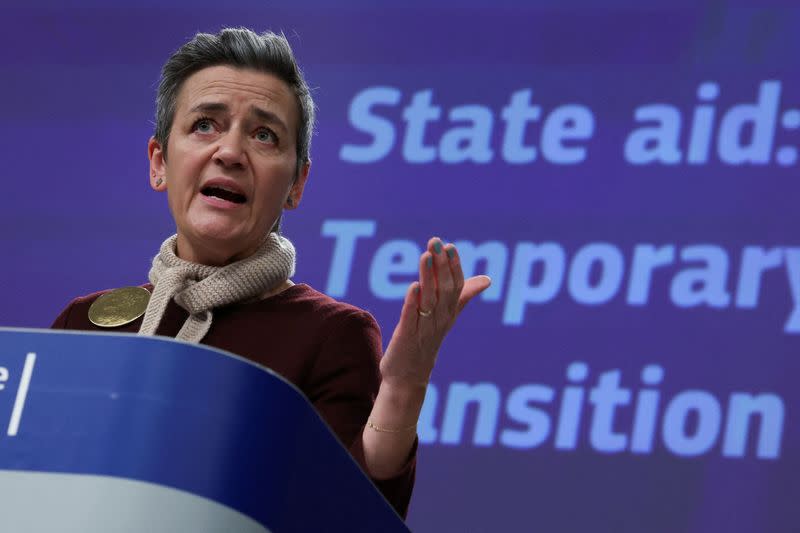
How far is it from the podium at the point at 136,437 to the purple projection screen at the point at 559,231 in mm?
2306

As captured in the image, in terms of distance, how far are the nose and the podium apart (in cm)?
61

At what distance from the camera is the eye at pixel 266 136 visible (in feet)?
5.17

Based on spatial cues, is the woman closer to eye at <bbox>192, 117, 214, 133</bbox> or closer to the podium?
eye at <bbox>192, 117, 214, 133</bbox>

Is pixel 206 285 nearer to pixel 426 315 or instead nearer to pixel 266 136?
pixel 266 136

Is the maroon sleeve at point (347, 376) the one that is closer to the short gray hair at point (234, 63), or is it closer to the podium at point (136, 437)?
the short gray hair at point (234, 63)

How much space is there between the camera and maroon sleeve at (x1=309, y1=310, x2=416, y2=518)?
4.64ft

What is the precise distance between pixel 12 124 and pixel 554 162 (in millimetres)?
1635

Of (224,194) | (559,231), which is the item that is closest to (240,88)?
(224,194)

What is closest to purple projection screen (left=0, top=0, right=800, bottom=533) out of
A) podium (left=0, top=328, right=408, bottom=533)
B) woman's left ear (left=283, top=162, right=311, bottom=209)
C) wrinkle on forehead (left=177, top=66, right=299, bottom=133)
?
woman's left ear (left=283, top=162, right=311, bottom=209)

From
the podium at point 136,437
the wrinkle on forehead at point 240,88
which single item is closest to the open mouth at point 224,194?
the wrinkle on forehead at point 240,88

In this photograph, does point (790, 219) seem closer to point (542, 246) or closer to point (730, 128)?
point (730, 128)

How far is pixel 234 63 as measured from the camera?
1594 millimetres

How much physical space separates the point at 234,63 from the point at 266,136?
105 millimetres

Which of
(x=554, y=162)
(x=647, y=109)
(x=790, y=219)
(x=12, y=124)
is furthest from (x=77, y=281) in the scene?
(x=790, y=219)
